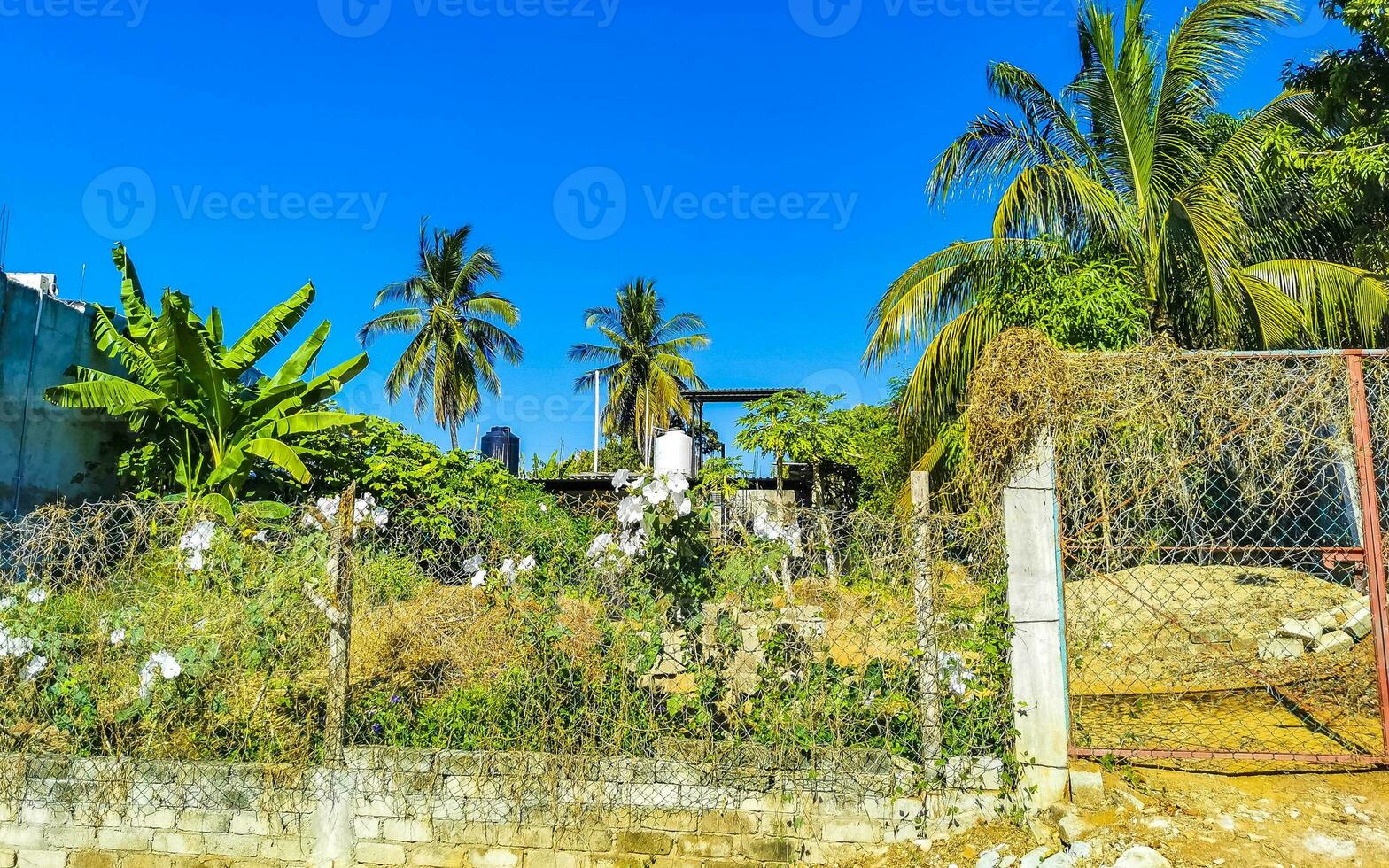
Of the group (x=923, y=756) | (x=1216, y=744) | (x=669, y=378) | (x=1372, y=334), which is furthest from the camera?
(x=669, y=378)

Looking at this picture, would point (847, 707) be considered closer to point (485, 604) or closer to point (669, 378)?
point (485, 604)

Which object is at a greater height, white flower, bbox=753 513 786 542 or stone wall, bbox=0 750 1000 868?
white flower, bbox=753 513 786 542

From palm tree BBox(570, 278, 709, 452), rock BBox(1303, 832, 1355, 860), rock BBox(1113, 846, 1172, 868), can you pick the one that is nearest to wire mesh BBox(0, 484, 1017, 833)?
rock BBox(1113, 846, 1172, 868)

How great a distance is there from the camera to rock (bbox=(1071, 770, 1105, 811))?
329 centimetres

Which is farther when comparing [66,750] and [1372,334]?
[1372,334]

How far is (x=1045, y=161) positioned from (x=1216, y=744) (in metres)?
8.80

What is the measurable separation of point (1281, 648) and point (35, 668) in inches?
251

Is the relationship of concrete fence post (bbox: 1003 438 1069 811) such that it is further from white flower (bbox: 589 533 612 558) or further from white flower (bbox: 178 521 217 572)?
white flower (bbox: 178 521 217 572)

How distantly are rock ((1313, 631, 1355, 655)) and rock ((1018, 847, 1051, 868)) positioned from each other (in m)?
2.60

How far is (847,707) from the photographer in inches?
136

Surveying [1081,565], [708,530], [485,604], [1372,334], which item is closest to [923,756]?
[1081,565]

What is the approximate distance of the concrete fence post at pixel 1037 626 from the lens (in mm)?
3297

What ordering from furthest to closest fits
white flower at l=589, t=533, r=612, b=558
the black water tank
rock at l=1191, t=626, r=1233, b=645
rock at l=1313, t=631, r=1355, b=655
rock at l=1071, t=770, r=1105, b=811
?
1. the black water tank
2. rock at l=1191, t=626, r=1233, b=645
3. rock at l=1313, t=631, r=1355, b=655
4. white flower at l=589, t=533, r=612, b=558
5. rock at l=1071, t=770, r=1105, b=811

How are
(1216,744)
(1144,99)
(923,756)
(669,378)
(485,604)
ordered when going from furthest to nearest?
(669,378) < (1144,99) < (485,604) < (1216,744) < (923,756)
